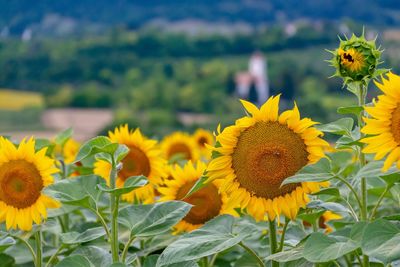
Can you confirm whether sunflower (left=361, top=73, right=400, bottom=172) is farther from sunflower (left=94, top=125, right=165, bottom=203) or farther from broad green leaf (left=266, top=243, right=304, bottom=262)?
sunflower (left=94, top=125, right=165, bottom=203)

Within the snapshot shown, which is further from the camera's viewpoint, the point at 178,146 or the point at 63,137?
the point at 178,146

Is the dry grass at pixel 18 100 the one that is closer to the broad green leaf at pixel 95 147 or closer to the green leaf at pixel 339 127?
the broad green leaf at pixel 95 147

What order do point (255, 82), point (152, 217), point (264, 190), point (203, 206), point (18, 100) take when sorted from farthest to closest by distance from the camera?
point (18, 100)
point (255, 82)
point (203, 206)
point (152, 217)
point (264, 190)

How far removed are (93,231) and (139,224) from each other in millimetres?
128

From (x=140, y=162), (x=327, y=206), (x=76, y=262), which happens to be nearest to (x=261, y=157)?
(x=327, y=206)

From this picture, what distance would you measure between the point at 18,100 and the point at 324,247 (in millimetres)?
34091

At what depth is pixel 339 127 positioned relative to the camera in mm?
1475

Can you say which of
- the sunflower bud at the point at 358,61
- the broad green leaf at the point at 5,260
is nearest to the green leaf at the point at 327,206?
the sunflower bud at the point at 358,61

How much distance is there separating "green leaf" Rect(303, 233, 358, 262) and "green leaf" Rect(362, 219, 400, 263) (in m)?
0.03

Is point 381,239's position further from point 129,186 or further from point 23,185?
point 23,185

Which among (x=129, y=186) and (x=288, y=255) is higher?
(x=129, y=186)

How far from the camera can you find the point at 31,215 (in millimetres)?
1700

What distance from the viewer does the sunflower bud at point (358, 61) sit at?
55.8 inches

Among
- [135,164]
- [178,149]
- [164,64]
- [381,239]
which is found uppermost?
[164,64]
